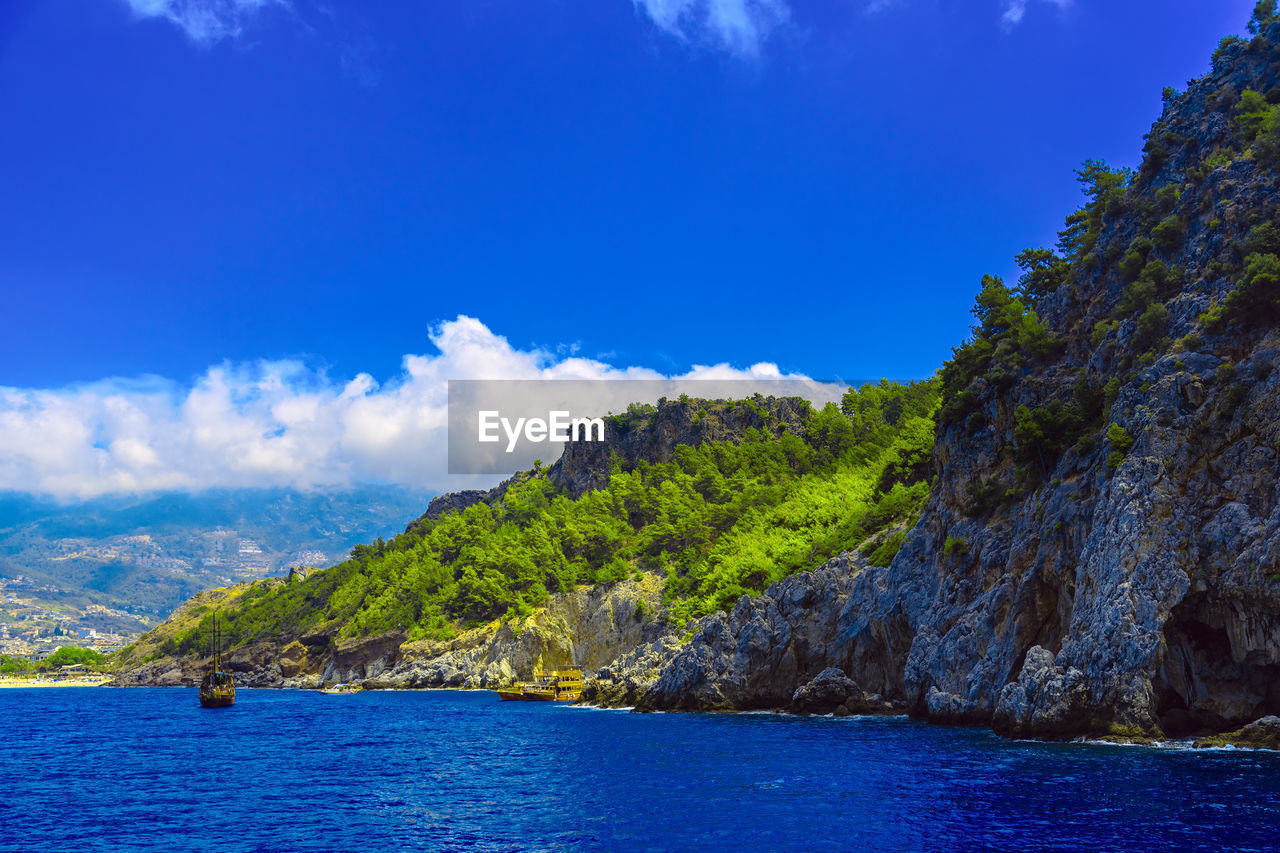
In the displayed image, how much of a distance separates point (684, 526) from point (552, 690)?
35419mm

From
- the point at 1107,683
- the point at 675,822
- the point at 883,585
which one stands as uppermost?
the point at 883,585

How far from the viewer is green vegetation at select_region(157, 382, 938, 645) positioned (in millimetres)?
112625

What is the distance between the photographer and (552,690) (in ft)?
390

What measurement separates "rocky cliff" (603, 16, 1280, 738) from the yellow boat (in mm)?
33905

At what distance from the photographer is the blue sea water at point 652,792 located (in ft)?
108

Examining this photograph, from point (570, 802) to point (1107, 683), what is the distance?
2949cm

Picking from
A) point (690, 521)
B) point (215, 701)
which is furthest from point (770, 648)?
point (215, 701)

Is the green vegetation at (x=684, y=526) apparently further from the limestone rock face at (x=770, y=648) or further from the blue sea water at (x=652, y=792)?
the blue sea water at (x=652, y=792)

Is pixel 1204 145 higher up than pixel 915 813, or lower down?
higher up

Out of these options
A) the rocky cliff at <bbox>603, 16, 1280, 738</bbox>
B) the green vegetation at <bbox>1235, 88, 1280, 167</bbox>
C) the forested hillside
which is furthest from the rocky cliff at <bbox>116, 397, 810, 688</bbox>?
the green vegetation at <bbox>1235, 88, 1280, 167</bbox>

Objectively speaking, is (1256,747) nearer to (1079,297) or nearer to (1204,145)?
(1079,297)

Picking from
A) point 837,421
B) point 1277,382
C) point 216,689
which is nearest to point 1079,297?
point 1277,382

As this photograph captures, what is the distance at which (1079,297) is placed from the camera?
7131cm

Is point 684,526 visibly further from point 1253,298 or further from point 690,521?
point 1253,298
